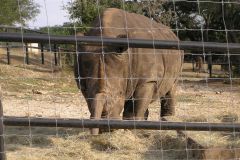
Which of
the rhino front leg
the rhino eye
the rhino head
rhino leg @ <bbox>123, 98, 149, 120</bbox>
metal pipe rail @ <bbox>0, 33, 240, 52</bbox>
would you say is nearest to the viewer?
metal pipe rail @ <bbox>0, 33, 240, 52</bbox>

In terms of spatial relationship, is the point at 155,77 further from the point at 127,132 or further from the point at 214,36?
the point at 214,36

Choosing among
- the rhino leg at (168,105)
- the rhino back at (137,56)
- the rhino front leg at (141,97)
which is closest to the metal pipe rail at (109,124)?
the rhino back at (137,56)

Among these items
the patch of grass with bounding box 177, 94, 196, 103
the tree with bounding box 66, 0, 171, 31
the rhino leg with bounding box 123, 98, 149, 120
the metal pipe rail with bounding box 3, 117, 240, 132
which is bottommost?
the patch of grass with bounding box 177, 94, 196, 103

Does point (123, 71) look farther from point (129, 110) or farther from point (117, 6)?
point (117, 6)

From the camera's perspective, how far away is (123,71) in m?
8.45

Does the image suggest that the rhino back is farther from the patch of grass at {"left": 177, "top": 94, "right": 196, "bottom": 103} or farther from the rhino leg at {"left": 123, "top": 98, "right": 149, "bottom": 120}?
the patch of grass at {"left": 177, "top": 94, "right": 196, "bottom": 103}

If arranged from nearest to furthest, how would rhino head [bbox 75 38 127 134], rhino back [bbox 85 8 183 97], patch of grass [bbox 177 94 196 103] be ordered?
rhino head [bbox 75 38 127 134]
rhino back [bbox 85 8 183 97]
patch of grass [bbox 177 94 196 103]

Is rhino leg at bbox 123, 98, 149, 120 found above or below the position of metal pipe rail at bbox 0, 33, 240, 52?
below

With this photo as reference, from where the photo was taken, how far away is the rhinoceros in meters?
7.55

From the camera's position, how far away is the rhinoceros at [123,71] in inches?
297

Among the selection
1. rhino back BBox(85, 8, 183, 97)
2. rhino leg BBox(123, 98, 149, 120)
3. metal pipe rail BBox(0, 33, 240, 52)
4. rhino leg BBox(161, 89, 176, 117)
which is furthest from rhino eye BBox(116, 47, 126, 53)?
rhino leg BBox(161, 89, 176, 117)

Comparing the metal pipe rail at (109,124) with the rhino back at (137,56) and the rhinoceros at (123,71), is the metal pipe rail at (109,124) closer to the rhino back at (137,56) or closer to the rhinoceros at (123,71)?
the rhinoceros at (123,71)

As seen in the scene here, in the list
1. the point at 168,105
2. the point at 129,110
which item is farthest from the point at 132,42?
the point at 168,105

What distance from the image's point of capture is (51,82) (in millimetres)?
19078
